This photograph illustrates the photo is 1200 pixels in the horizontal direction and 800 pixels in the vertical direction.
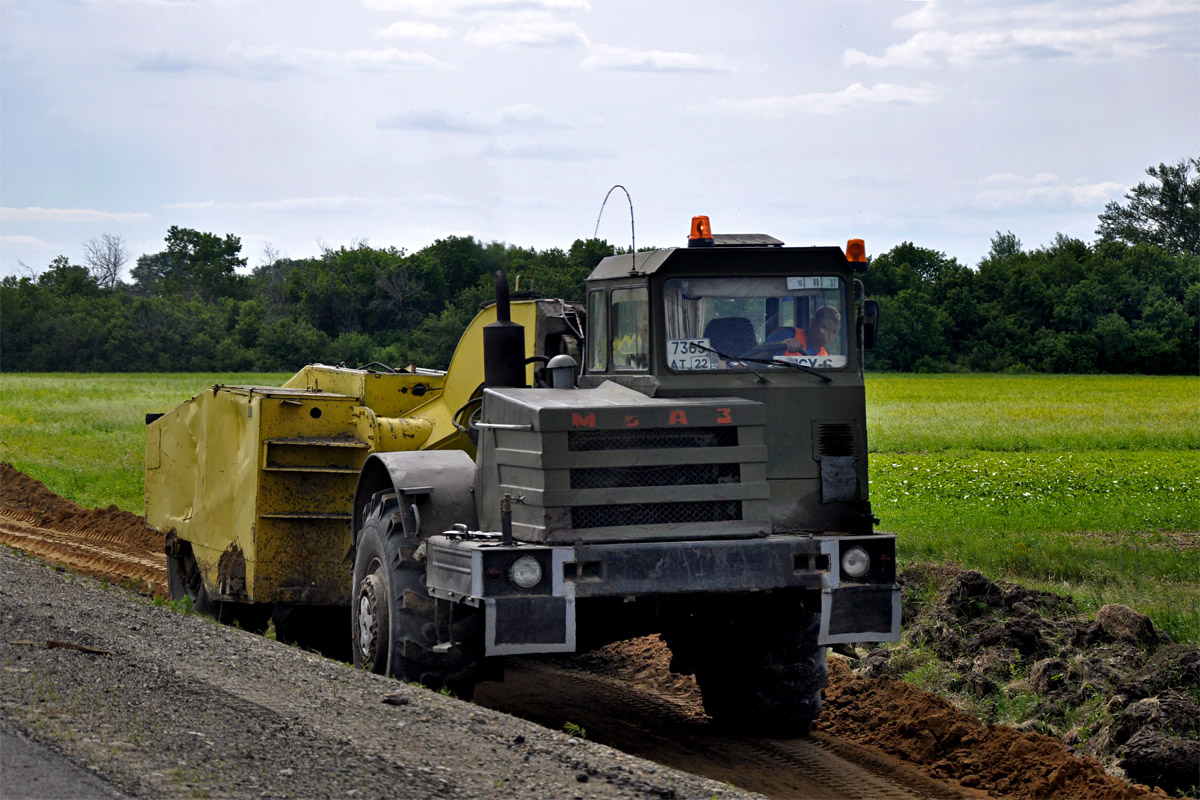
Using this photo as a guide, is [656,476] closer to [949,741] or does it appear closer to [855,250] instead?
[855,250]

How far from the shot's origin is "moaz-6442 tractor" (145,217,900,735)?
790cm

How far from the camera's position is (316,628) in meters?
11.8

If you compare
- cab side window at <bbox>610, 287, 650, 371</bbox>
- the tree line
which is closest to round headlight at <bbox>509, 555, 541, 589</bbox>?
cab side window at <bbox>610, 287, 650, 371</bbox>

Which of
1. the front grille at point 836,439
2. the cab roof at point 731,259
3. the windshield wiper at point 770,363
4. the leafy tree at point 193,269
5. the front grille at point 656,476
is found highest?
the leafy tree at point 193,269

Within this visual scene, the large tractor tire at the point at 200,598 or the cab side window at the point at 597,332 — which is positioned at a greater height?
the cab side window at the point at 597,332

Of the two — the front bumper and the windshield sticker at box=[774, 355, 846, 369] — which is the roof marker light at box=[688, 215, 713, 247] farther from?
the front bumper

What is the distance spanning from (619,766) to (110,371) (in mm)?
81893

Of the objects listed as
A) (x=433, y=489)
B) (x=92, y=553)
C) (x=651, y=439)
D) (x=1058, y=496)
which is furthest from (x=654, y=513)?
(x=1058, y=496)

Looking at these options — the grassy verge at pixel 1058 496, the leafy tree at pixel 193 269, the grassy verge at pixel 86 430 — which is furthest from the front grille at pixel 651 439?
the leafy tree at pixel 193 269

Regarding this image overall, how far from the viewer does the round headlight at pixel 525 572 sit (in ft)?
25.7

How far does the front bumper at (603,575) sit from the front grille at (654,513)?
0.16 m

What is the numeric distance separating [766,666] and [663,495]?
169cm

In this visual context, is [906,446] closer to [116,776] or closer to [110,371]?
[116,776]

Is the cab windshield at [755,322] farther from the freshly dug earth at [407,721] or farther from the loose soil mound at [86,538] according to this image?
the loose soil mound at [86,538]
